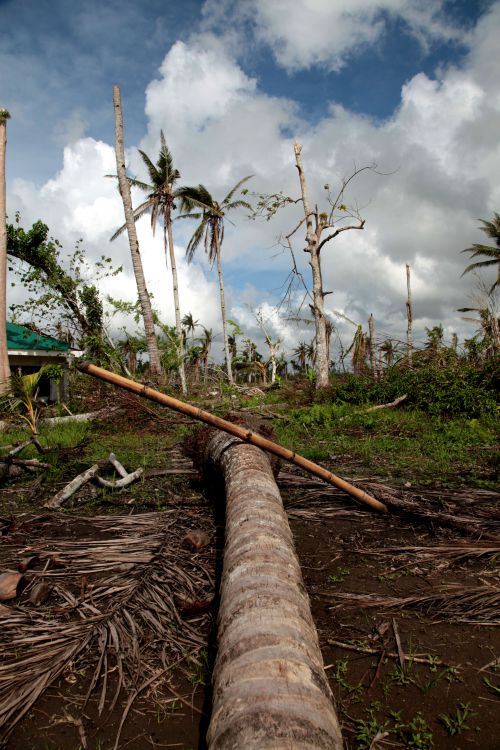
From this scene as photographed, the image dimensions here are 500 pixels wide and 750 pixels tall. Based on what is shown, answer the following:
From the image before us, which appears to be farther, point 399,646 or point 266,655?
point 399,646

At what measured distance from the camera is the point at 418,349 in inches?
493

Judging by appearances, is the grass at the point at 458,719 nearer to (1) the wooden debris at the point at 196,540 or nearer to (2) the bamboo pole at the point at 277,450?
(1) the wooden debris at the point at 196,540

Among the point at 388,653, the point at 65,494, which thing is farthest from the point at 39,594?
the point at 388,653

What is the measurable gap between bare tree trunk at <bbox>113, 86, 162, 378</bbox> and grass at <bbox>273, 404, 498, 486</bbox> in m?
7.29

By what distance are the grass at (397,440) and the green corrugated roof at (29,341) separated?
1254cm

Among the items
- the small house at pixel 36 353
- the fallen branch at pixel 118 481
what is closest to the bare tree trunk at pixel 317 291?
the fallen branch at pixel 118 481

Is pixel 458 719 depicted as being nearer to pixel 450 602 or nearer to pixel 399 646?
pixel 399 646

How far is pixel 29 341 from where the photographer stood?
712 inches

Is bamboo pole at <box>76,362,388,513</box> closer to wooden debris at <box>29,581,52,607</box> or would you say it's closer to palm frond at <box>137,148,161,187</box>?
wooden debris at <box>29,581,52,607</box>

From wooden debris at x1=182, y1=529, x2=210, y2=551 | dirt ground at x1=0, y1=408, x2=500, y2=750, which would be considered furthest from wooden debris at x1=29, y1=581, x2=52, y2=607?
wooden debris at x1=182, y1=529, x2=210, y2=551

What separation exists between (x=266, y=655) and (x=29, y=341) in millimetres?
19245

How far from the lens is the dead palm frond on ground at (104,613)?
1903mm

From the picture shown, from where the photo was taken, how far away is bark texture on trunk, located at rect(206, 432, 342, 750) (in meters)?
1.31

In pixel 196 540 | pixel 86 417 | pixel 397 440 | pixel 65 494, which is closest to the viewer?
pixel 196 540
